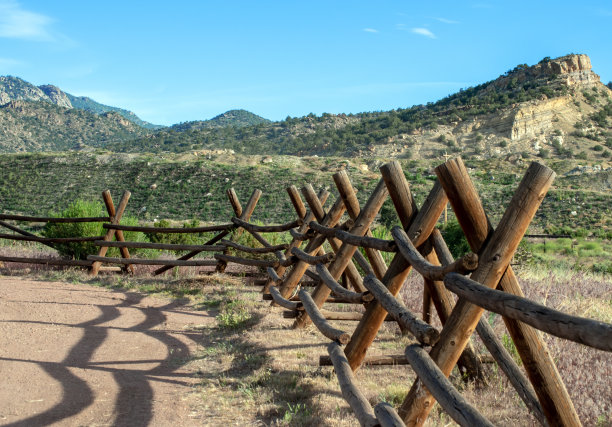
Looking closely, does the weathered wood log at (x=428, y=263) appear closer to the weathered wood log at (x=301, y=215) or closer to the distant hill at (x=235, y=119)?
the weathered wood log at (x=301, y=215)

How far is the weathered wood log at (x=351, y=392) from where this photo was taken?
8.75ft

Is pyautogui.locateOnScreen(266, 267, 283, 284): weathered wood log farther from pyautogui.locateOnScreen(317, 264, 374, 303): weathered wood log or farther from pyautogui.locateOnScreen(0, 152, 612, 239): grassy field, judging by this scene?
pyautogui.locateOnScreen(0, 152, 612, 239): grassy field

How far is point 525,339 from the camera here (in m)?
2.64

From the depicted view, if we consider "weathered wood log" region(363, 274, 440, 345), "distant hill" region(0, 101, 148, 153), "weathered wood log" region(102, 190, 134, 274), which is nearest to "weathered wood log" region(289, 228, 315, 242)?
"weathered wood log" region(363, 274, 440, 345)

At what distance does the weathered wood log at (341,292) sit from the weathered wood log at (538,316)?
4.21 feet

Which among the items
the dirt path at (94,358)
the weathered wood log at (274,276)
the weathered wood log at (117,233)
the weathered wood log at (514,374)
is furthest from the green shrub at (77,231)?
the weathered wood log at (514,374)

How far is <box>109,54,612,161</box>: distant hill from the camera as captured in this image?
183ft

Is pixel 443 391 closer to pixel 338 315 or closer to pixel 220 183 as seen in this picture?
pixel 338 315

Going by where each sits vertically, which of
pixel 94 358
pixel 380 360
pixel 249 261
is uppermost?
pixel 380 360

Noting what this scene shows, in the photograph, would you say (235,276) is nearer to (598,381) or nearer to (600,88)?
(598,381)

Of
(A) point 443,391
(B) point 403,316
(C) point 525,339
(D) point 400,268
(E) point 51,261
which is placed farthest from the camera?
(E) point 51,261

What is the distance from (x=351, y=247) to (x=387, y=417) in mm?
3049

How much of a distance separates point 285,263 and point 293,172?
35097 millimetres

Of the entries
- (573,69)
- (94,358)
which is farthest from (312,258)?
(573,69)
